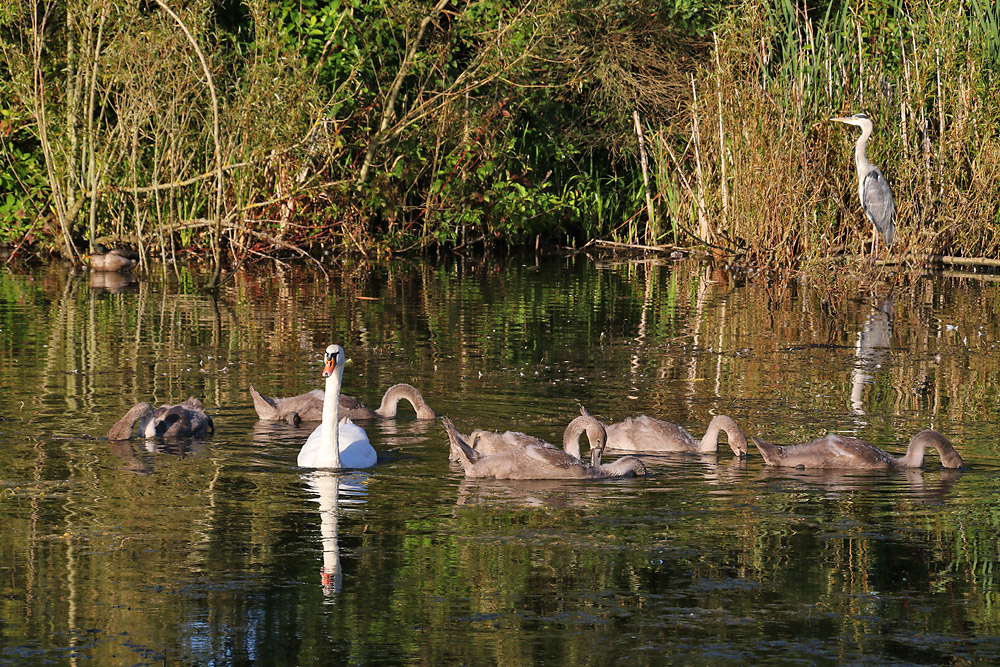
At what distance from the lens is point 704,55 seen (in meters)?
27.6

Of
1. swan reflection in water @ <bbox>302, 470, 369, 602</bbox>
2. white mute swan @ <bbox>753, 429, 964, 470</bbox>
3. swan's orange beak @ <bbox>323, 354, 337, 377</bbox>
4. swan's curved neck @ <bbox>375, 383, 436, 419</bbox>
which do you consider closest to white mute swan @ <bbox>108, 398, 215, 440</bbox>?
swan's orange beak @ <bbox>323, 354, 337, 377</bbox>

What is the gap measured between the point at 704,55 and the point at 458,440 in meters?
19.3

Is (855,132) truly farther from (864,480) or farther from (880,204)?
(864,480)

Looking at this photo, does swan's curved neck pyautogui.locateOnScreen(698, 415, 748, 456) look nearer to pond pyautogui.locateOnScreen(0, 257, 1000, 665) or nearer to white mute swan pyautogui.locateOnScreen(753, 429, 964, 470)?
pond pyautogui.locateOnScreen(0, 257, 1000, 665)

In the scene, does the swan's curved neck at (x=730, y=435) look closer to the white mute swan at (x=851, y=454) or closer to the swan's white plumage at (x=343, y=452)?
the white mute swan at (x=851, y=454)

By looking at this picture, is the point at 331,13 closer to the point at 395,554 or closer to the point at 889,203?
the point at 889,203

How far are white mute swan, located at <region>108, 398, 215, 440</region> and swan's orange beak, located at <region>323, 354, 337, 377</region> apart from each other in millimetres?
1153

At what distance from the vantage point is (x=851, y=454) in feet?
31.4

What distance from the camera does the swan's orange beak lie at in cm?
983

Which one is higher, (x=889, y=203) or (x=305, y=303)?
(x=889, y=203)

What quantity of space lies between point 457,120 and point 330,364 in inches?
616

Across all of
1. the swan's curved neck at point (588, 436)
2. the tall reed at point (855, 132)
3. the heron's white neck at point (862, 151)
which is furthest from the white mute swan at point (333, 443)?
the heron's white neck at point (862, 151)

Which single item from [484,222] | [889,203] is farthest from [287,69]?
[889,203]

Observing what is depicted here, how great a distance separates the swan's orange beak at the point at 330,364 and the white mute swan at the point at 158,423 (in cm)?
115
